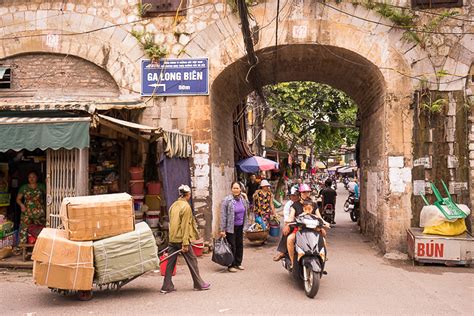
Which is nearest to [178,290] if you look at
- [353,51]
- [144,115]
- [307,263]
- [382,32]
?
[307,263]

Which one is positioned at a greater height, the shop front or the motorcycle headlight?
the shop front

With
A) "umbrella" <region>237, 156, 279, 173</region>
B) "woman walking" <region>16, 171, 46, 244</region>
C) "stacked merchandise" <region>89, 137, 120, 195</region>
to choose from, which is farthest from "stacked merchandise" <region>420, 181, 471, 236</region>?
"umbrella" <region>237, 156, 279, 173</region>

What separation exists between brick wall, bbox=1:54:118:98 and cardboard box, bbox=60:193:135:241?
4548 mm

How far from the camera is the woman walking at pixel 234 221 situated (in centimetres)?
780

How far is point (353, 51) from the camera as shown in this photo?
938 cm

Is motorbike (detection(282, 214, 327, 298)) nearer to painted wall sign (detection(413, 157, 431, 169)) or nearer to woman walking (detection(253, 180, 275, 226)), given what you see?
painted wall sign (detection(413, 157, 431, 169))

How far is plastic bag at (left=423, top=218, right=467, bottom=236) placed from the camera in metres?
8.16

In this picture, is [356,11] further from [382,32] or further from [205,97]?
[205,97]

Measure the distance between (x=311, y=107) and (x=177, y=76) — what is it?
565 inches

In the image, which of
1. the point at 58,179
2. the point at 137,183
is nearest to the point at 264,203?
the point at 137,183

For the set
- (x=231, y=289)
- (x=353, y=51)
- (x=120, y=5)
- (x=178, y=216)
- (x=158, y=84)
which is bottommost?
(x=231, y=289)

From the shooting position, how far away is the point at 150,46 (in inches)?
383

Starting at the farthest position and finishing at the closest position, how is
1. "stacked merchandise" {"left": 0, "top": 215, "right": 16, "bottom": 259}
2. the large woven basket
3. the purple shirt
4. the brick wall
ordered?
the large woven basket
the brick wall
"stacked merchandise" {"left": 0, "top": 215, "right": 16, "bottom": 259}
the purple shirt

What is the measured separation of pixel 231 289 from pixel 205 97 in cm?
466
